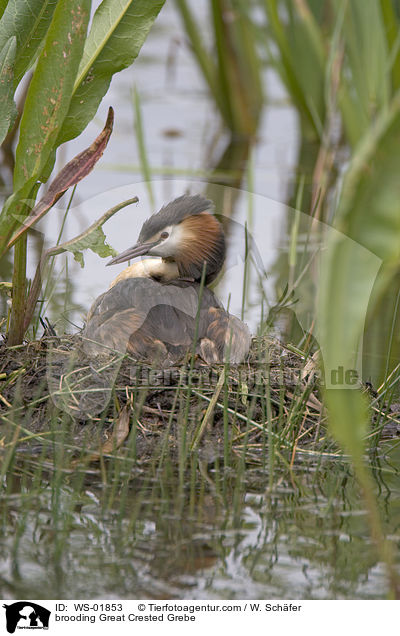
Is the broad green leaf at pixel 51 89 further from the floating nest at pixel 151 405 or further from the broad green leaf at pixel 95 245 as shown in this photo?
the floating nest at pixel 151 405

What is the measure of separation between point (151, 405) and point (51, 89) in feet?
4.34

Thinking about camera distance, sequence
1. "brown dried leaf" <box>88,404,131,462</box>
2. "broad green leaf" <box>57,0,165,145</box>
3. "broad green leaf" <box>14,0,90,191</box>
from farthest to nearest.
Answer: "broad green leaf" <box>57,0,165,145</box>, "broad green leaf" <box>14,0,90,191</box>, "brown dried leaf" <box>88,404,131,462</box>

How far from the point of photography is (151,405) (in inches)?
151

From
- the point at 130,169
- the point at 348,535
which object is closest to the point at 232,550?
the point at 348,535

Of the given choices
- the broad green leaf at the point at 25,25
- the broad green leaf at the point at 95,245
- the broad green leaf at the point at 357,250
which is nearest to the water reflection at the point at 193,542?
the broad green leaf at the point at 357,250

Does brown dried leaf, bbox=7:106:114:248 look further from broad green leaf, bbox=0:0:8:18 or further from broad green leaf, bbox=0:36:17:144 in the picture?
broad green leaf, bbox=0:0:8:18

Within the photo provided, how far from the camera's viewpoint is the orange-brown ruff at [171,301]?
398cm

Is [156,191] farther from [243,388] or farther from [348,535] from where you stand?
[348,535]

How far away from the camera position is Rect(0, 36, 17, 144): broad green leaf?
381cm
